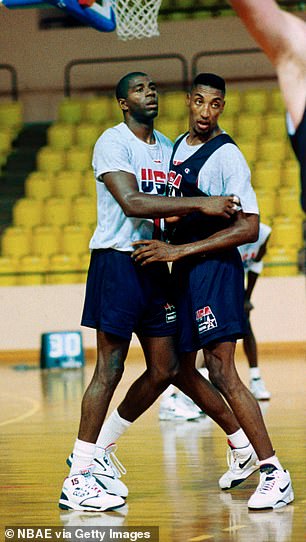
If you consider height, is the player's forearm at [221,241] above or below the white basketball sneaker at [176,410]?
above

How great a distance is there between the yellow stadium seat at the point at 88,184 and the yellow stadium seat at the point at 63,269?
1.26 meters

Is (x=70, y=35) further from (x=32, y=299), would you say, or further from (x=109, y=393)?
(x=109, y=393)

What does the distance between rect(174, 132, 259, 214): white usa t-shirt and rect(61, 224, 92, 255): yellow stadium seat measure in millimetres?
9706

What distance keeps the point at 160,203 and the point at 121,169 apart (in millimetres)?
262

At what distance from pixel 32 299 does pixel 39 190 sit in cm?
244

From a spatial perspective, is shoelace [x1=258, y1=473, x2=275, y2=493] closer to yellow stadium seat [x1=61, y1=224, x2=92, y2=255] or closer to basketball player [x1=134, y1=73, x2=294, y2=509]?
basketball player [x1=134, y1=73, x2=294, y2=509]

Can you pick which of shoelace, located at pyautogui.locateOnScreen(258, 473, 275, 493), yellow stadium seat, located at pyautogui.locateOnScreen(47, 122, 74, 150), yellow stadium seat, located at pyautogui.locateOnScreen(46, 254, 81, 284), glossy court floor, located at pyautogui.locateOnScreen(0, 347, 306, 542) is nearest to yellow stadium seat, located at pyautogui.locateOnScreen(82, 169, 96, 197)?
yellow stadium seat, located at pyautogui.locateOnScreen(47, 122, 74, 150)

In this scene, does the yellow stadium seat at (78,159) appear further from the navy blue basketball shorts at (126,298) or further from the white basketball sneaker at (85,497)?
the white basketball sneaker at (85,497)

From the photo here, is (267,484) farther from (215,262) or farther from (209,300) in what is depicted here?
(215,262)

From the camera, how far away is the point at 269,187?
14672 millimetres

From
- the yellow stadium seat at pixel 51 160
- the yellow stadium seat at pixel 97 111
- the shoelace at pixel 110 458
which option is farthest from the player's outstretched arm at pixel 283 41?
the yellow stadium seat at pixel 97 111

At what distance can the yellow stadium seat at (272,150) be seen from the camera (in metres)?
15.1

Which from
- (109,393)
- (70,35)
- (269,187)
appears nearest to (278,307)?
(269,187)

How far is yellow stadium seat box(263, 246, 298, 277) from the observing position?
13.5 meters
